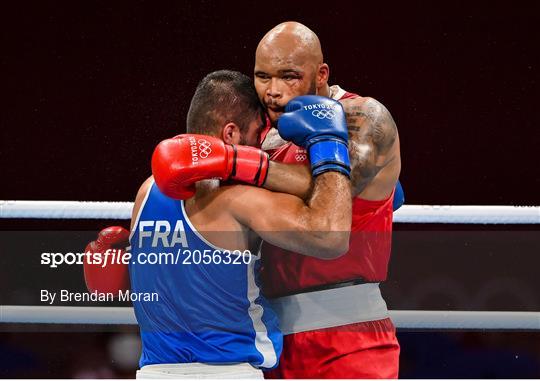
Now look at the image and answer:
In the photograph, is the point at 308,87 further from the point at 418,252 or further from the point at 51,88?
the point at 51,88

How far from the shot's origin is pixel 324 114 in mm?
1938

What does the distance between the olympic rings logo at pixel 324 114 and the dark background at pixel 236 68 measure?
3.51 metres

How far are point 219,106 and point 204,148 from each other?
0.17m

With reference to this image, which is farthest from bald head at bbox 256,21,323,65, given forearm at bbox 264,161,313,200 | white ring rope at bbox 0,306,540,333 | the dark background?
the dark background

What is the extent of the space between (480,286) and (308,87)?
8.95ft

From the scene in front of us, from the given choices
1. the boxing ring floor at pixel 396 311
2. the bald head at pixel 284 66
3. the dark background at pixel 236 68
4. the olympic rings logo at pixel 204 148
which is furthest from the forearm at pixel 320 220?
the dark background at pixel 236 68

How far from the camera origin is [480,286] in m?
4.55

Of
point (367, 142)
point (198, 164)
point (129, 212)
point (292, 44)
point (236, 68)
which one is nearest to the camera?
point (198, 164)

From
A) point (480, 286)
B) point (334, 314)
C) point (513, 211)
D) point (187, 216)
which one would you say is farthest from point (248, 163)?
point (480, 286)

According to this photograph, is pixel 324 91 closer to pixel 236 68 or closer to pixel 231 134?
pixel 231 134

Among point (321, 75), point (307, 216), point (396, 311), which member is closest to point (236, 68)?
point (396, 311)

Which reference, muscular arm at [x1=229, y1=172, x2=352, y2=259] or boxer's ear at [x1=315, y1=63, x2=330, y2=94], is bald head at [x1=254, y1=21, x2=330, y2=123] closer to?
boxer's ear at [x1=315, y1=63, x2=330, y2=94]

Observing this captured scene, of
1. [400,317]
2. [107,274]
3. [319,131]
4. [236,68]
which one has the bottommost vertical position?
[400,317]

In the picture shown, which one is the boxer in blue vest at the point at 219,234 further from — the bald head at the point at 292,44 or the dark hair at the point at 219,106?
the bald head at the point at 292,44
